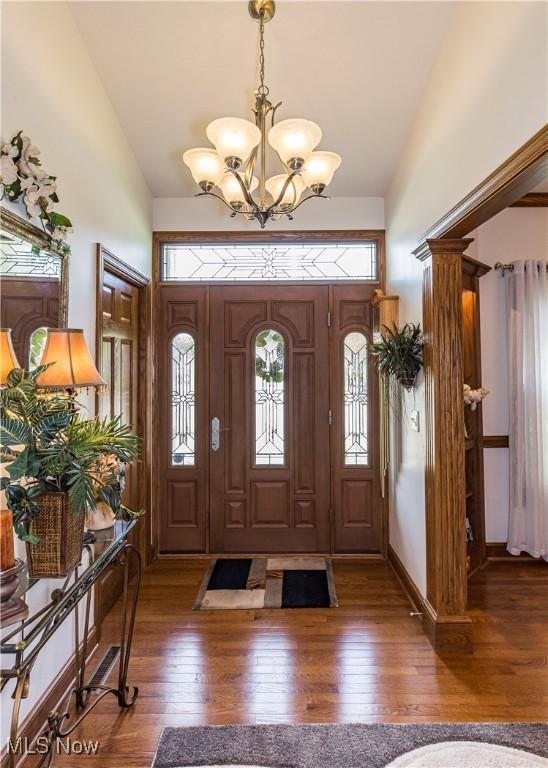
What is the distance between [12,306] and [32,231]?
14.0 inches

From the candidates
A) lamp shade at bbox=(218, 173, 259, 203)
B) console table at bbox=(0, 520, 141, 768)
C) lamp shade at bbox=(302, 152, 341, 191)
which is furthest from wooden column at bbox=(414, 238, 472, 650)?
console table at bbox=(0, 520, 141, 768)

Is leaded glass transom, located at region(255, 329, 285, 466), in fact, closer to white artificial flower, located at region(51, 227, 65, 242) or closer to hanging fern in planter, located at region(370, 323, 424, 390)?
hanging fern in planter, located at region(370, 323, 424, 390)

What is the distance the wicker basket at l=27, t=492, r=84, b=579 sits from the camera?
158 cm

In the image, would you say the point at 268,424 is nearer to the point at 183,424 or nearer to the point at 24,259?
the point at 183,424

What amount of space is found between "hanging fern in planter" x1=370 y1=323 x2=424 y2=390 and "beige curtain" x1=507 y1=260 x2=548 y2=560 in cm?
127

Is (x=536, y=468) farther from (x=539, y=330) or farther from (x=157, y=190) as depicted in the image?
(x=157, y=190)

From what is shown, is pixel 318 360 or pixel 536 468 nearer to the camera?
pixel 536 468

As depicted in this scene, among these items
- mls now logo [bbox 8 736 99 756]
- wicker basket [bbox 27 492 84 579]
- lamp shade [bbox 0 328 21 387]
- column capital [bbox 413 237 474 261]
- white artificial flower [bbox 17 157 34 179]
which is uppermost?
white artificial flower [bbox 17 157 34 179]

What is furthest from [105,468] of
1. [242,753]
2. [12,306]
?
[242,753]

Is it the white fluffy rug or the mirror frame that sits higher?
the mirror frame

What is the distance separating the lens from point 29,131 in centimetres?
190

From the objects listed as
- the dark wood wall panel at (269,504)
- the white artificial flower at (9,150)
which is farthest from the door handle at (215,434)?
the white artificial flower at (9,150)

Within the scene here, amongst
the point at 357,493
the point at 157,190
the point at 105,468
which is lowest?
the point at 357,493

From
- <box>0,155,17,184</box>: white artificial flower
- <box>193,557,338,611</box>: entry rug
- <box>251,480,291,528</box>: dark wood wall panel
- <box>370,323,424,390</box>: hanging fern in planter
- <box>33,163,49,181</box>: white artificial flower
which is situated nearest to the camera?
<box>0,155,17,184</box>: white artificial flower
